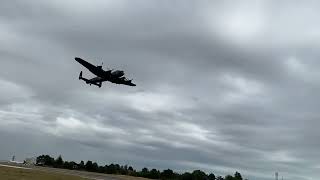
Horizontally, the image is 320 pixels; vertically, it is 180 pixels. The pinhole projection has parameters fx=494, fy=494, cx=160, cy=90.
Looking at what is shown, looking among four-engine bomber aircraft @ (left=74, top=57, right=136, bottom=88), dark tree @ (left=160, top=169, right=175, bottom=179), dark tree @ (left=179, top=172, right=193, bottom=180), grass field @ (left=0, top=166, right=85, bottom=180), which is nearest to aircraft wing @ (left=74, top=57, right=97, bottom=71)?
four-engine bomber aircraft @ (left=74, top=57, right=136, bottom=88)

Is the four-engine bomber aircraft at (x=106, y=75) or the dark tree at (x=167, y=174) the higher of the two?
the four-engine bomber aircraft at (x=106, y=75)

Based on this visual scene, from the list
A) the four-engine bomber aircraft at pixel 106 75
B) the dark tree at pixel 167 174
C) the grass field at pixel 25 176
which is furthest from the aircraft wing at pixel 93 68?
the dark tree at pixel 167 174

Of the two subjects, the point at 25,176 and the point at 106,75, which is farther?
the point at 106,75

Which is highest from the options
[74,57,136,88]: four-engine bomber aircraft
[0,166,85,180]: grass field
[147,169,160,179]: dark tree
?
[74,57,136,88]: four-engine bomber aircraft

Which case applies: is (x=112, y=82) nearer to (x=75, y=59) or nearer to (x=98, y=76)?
(x=98, y=76)

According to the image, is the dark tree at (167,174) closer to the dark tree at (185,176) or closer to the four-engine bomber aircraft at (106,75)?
the dark tree at (185,176)

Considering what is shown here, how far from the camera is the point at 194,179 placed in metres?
195

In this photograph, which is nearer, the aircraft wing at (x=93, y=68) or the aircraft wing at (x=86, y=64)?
the aircraft wing at (x=93, y=68)

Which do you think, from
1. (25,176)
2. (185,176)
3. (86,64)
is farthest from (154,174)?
(25,176)

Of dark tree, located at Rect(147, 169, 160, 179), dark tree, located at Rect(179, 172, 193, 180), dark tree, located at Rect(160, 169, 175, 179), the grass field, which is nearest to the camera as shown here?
the grass field

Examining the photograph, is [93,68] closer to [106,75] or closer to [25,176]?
[106,75]

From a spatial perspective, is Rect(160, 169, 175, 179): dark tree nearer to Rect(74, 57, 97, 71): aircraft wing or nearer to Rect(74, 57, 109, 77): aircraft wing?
Rect(74, 57, 97, 71): aircraft wing

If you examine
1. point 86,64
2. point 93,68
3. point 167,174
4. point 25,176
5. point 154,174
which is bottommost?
point 25,176

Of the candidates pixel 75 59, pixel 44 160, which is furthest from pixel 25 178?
pixel 44 160
